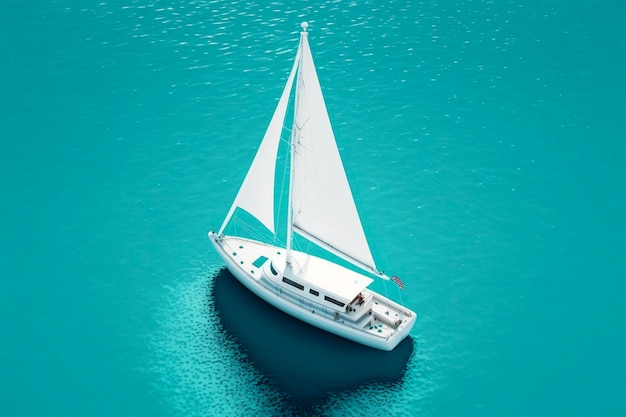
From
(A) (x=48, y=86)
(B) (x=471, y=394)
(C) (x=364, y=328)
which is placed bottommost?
(B) (x=471, y=394)

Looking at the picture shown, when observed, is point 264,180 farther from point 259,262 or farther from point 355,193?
point 355,193

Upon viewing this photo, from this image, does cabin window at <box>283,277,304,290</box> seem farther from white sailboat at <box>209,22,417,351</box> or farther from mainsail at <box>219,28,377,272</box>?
mainsail at <box>219,28,377,272</box>

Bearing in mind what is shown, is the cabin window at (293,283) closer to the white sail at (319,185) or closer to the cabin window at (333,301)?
the cabin window at (333,301)

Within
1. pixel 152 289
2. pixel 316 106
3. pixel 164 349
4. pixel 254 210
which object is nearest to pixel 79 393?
pixel 164 349

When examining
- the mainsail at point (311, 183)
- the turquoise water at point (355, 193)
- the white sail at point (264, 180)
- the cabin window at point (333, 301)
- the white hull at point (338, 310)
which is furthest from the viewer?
the white sail at point (264, 180)

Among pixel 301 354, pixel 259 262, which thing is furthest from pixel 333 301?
pixel 259 262

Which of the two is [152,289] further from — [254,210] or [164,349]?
[254,210]

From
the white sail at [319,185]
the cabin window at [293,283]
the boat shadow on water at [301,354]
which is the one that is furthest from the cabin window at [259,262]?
the white sail at [319,185]
